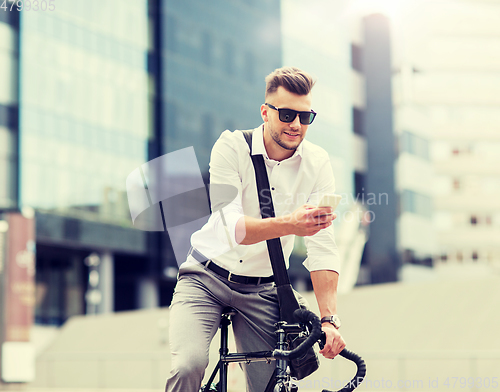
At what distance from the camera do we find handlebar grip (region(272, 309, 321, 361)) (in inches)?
112

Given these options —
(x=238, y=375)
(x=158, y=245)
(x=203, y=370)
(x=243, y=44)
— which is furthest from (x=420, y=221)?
(x=203, y=370)

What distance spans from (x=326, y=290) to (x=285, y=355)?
588mm

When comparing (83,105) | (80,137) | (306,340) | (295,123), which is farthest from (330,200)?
(83,105)

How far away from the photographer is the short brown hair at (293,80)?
10.6ft

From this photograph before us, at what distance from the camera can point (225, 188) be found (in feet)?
11.0

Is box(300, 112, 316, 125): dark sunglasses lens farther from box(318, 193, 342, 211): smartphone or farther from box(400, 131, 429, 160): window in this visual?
box(400, 131, 429, 160): window

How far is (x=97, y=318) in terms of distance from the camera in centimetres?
2139

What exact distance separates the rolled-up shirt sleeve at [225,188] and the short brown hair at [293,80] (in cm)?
39

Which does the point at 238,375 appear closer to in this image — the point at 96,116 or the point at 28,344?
the point at 28,344

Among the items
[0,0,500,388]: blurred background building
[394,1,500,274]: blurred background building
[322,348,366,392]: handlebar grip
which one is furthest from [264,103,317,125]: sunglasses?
[394,1,500,274]: blurred background building

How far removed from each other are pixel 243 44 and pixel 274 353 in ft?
127

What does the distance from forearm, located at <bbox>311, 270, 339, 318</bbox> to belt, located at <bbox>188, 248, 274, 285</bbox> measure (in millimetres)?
316

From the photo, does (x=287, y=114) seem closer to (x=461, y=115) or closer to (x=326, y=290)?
(x=326, y=290)

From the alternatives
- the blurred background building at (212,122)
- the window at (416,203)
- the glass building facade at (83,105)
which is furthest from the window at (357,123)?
the glass building facade at (83,105)
